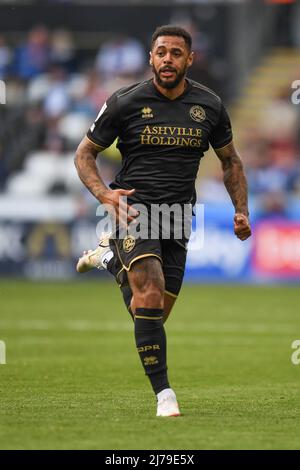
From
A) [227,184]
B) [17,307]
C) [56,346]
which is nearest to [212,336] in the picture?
[56,346]

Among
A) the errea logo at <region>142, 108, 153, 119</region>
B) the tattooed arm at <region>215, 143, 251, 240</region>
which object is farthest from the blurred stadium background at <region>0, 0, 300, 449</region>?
the errea logo at <region>142, 108, 153, 119</region>

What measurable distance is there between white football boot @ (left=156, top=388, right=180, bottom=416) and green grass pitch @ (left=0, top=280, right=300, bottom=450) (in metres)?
0.10

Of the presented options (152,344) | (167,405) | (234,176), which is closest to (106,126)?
(234,176)

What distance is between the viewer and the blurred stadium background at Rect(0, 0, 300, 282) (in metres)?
22.3

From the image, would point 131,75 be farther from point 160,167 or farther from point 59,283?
point 160,167

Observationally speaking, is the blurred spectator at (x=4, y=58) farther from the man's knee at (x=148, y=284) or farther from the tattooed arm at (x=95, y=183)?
the man's knee at (x=148, y=284)

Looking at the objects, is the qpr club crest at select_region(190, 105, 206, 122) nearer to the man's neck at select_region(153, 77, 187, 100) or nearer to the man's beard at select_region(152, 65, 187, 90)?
the man's neck at select_region(153, 77, 187, 100)

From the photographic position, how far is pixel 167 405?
7824 millimetres

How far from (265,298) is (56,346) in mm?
6792

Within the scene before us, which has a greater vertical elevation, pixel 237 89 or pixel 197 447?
pixel 237 89

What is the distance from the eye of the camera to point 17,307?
17.8 meters

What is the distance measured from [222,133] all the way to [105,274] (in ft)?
48.6

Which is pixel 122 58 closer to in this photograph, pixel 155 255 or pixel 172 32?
pixel 172 32

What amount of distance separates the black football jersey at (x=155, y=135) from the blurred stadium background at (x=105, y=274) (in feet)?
5.10
